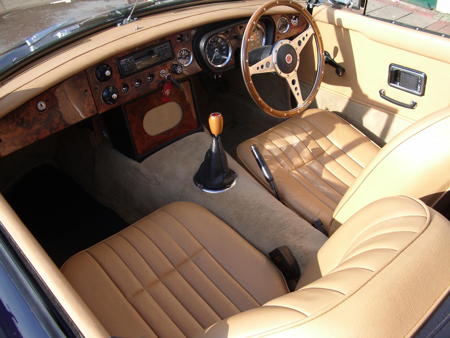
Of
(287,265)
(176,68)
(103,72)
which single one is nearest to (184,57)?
(176,68)

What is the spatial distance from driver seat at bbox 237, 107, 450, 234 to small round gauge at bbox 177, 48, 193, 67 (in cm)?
52

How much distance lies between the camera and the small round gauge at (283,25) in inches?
99.8

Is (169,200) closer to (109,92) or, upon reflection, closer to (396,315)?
(109,92)

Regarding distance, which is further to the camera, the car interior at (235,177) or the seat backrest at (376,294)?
the car interior at (235,177)

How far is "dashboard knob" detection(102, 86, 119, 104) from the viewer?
2.12 m

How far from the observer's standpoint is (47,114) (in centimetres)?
191

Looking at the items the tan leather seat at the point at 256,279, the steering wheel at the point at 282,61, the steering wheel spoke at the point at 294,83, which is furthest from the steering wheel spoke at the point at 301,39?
→ the tan leather seat at the point at 256,279

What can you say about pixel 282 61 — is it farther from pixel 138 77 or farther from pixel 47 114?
pixel 47 114

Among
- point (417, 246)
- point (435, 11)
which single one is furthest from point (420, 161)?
point (435, 11)

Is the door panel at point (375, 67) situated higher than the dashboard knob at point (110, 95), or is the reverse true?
the dashboard knob at point (110, 95)

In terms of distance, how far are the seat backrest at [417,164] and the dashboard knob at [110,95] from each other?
122 centimetres

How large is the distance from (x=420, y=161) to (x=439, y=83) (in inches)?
42.1

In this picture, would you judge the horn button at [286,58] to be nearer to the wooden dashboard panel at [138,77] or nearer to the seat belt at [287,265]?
the wooden dashboard panel at [138,77]

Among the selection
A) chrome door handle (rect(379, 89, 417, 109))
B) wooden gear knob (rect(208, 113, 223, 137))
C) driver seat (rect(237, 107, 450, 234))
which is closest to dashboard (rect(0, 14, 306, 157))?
wooden gear knob (rect(208, 113, 223, 137))
